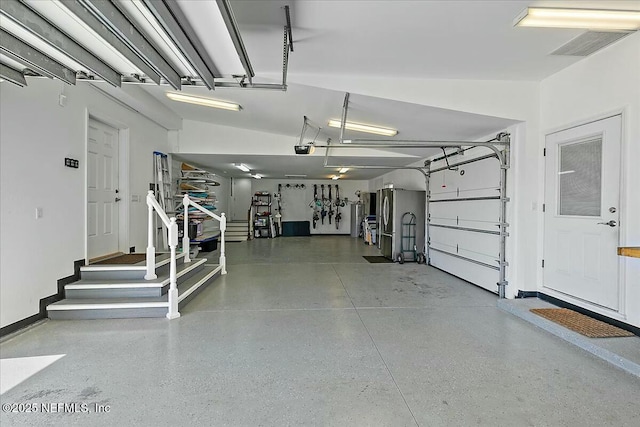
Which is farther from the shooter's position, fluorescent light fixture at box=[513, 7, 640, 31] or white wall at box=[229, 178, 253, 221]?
white wall at box=[229, 178, 253, 221]

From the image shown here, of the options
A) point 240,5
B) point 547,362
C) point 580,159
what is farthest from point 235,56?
point 580,159

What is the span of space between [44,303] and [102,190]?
1862mm

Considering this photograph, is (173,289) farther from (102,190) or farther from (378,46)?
(378,46)

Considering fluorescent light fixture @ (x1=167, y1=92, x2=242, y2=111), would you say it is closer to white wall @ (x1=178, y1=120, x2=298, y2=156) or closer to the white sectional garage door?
white wall @ (x1=178, y1=120, x2=298, y2=156)

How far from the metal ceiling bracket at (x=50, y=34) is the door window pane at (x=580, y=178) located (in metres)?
4.73

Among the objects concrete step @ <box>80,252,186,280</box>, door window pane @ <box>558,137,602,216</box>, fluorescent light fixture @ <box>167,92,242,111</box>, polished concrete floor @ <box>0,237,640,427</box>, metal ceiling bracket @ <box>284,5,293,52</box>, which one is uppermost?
fluorescent light fixture @ <box>167,92,242,111</box>

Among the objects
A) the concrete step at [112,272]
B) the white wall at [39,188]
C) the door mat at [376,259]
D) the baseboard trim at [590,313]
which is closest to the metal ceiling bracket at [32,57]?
the white wall at [39,188]

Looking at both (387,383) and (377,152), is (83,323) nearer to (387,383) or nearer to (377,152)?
(387,383)

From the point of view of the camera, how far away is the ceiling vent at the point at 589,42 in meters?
2.88

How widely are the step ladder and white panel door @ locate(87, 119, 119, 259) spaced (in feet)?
3.25

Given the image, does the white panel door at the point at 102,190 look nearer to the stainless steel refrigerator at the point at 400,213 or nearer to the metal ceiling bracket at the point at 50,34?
the metal ceiling bracket at the point at 50,34

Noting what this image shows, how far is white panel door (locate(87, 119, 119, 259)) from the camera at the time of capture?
14.9 feet

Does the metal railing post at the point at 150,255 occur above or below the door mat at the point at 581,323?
above

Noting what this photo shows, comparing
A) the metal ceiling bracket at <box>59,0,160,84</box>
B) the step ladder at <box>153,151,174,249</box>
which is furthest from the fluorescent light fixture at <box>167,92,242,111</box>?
the metal ceiling bracket at <box>59,0,160,84</box>
